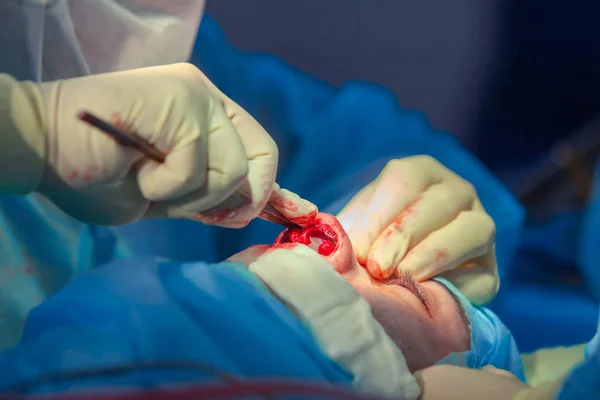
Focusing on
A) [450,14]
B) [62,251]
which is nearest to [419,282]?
[62,251]

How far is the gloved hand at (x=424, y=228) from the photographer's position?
3.59 feet

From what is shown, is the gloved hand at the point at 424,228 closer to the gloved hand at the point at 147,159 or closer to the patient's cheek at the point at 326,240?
the patient's cheek at the point at 326,240

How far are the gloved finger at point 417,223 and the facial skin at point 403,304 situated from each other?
0.10ft

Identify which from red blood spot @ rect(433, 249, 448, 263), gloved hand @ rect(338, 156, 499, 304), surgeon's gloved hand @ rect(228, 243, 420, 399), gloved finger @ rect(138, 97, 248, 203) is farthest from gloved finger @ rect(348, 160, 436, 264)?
gloved finger @ rect(138, 97, 248, 203)

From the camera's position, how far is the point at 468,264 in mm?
1233

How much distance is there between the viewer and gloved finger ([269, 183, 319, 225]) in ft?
2.93

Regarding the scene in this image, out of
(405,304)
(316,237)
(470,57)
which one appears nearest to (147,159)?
(316,237)

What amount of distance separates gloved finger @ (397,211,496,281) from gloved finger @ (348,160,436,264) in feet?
0.24

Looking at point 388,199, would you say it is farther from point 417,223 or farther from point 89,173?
point 89,173

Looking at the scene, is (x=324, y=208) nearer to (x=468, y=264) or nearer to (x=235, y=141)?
(x=468, y=264)

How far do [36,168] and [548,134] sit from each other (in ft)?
5.47

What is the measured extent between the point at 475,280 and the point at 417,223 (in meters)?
0.19

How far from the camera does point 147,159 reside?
692 mm

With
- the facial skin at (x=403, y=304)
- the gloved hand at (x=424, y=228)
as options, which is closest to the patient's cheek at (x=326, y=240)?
the facial skin at (x=403, y=304)
